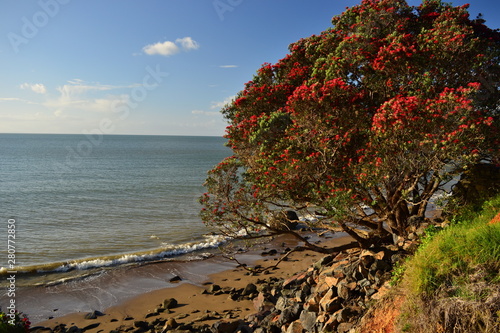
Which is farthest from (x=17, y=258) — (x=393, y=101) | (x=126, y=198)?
(x=393, y=101)

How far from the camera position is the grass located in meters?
5.53

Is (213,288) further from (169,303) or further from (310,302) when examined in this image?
(310,302)

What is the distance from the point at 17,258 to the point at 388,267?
22534 mm

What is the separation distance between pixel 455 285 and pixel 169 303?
11.8m

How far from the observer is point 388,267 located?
9375 mm

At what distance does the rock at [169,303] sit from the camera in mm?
14352

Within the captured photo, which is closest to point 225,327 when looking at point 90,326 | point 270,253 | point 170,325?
point 170,325

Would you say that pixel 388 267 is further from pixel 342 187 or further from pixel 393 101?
pixel 393 101

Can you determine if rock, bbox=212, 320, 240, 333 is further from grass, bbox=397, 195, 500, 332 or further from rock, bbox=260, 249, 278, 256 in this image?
rock, bbox=260, 249, 278, 256

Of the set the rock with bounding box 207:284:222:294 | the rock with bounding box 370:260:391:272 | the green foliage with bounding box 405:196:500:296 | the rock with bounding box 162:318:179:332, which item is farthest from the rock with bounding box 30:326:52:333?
the green foliage with bounding box 405:196:500:296

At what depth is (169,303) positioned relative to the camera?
1441 cm

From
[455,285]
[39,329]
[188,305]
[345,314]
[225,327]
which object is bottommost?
[39,329]

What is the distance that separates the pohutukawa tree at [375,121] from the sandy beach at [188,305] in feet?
12.0

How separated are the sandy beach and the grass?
303 inches
